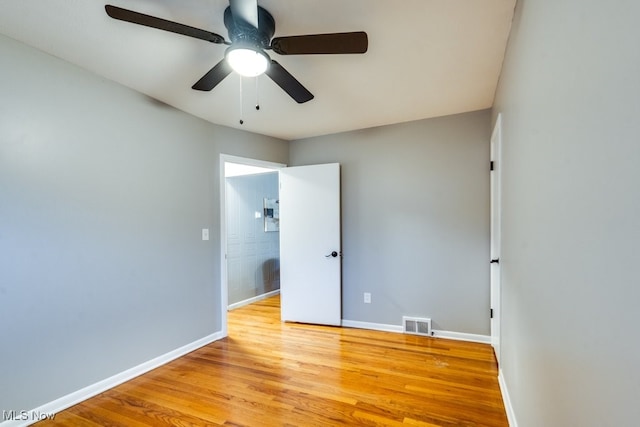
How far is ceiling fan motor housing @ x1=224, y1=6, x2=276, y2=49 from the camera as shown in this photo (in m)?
1.55

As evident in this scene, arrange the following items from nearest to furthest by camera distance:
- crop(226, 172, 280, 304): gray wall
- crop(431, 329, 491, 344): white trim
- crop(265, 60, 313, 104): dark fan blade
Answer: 1. crop(265, 60, 313, 104): dark fan blade
2. crop(431, 329, 491, 344): white trim
3. crop(226, 172, 280, 304): gray wall

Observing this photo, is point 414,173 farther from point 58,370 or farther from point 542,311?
point 58,370

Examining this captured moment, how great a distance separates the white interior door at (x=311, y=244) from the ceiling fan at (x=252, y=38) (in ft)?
6.98

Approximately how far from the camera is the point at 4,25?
71.2 inches

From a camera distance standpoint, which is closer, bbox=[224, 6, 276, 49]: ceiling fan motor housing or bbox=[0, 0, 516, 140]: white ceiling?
bbox=[224, 6, 276, 49]: ceiling fan motor housing

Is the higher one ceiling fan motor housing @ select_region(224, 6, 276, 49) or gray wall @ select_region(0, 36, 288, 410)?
ceiling fan motor housing @ select_region(224, 6, 276, 49)

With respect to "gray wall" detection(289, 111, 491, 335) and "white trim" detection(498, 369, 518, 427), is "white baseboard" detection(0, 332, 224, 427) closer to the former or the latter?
"gray wall" detection(289, 111, 491, 335)

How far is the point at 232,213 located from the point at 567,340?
455 centimetres

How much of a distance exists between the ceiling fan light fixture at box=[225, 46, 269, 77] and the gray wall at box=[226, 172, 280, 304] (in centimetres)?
342

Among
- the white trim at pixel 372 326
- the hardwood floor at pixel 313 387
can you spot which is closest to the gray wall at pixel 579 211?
the hardwood floor at pixel 313 387

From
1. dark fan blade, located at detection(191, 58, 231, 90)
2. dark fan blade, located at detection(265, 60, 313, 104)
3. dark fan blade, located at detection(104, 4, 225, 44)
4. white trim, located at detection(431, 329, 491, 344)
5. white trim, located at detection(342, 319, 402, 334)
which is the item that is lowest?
white trim, located at detection(342, 319, 402, 334)

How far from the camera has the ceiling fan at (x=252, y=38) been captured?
1434 mm

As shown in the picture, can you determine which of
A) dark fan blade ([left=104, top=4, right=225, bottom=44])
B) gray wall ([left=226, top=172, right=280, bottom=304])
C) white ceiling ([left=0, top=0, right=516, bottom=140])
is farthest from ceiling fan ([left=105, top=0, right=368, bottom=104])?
gray wall ([left=226, top=172, right=280, bottom=304])

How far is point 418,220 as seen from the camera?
349cm
